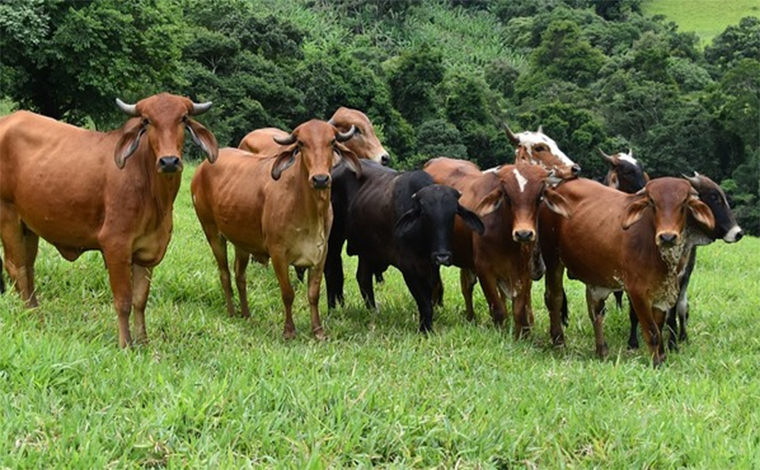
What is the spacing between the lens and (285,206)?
663 cm

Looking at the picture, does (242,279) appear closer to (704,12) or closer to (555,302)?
(555,302)

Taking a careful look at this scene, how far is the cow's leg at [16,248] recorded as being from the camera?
5.86 m

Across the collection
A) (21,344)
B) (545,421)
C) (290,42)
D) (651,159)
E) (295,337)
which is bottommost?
(651,159)

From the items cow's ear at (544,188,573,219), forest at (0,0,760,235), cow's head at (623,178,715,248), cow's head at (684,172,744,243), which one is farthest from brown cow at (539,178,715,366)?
forest at (0,0,760,235)

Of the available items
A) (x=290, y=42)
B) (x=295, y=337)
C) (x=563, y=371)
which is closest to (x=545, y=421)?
(x=563, y=371)

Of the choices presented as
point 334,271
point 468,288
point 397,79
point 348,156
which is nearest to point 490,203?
point 348,156

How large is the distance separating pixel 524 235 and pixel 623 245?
790 mm

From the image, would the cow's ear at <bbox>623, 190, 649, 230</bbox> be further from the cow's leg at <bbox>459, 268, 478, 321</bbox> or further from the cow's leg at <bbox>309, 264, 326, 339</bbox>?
the cow's leg at <bbox>309, 264, 326, 339</bbox>

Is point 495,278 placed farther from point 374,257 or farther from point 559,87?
point 559,87

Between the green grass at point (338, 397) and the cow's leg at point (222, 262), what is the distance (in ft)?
1.04

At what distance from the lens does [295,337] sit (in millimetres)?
6535

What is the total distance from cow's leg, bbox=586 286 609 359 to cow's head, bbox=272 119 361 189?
2521mm

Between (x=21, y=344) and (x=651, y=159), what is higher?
(x=21, y=344)

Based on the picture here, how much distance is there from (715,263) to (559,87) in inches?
1273
